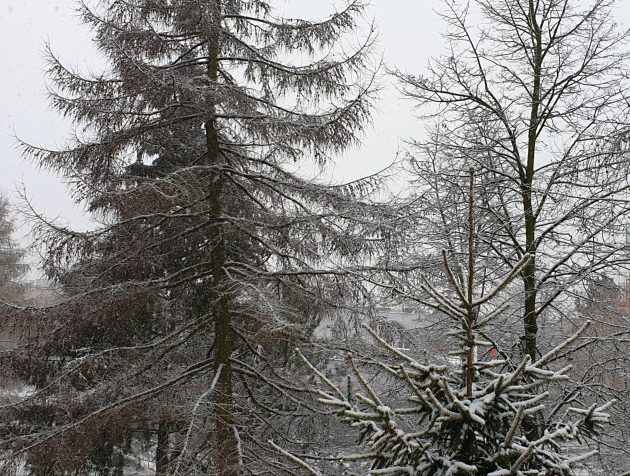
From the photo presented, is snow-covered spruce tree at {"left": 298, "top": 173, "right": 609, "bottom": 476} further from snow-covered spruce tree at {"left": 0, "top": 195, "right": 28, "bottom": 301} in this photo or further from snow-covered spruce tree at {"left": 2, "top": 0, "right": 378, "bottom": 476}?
snow-covered spruce tree at {"left": 0, "top": 195, "right": 28, "bottom": 301}

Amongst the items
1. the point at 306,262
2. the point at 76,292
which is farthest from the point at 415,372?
the point at 76,292

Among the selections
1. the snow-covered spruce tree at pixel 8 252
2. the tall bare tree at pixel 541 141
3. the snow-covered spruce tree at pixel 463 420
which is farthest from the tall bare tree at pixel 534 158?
the snow-covered spruce tree at pixel 8 252

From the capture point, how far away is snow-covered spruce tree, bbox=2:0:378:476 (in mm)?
6930

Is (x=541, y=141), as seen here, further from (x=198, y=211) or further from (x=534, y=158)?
(x=198, y=211)

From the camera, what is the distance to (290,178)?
8.11m

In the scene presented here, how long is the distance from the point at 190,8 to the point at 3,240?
17.8m

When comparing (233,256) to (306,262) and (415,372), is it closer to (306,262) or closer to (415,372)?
(306,262)

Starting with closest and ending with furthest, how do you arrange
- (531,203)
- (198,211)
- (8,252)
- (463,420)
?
(463,420) → (198,211) → (531,203) → (8,252)

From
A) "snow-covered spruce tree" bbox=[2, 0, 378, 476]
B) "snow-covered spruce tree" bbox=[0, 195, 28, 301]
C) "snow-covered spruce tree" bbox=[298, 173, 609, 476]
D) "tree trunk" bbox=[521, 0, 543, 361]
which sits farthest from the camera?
"snow-covered spruce tree" bbox=[0, 195, 28, 301]

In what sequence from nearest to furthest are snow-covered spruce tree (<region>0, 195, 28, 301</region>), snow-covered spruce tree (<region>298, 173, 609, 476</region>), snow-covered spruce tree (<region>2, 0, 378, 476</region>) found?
snow-covered spruce tree (<region>298, 173, 609, 476</region>) → snow-covered spruce tree (<region>2, 0, 378, 476</region>) → snow-covered spruce tree (<region>0, 195, 28, 301</region>)

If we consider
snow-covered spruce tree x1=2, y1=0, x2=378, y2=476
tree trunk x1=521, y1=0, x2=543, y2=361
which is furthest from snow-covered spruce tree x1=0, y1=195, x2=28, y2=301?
tree trunk x1=521, y1=0, x2=543, y2=361

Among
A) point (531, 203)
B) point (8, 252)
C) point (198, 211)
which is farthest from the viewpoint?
point (8, 252)

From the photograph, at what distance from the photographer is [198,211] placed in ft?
25.5

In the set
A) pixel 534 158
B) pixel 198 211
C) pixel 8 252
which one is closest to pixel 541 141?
pixel 534 158
